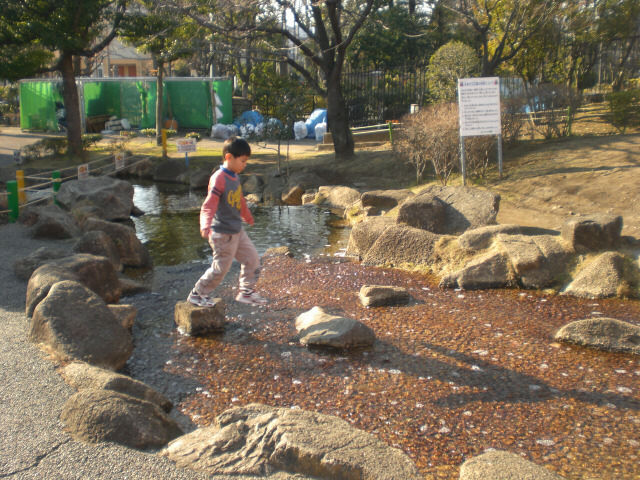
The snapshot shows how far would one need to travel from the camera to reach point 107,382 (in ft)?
13.0

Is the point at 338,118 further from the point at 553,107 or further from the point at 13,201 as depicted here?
the point at 13,201

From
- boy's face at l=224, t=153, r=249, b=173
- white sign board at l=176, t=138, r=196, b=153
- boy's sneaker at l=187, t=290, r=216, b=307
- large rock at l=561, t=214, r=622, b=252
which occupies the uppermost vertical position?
white sign board at l=176, t=138, r=196, b=153

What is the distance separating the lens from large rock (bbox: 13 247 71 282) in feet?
23.2

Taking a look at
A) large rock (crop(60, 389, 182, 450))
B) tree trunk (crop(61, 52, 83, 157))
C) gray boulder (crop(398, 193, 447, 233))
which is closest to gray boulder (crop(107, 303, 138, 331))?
large rock (crop(60, 389, 182, 450))

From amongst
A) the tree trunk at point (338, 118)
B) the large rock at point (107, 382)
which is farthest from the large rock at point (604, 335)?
the tree trunk at point (338, 118)

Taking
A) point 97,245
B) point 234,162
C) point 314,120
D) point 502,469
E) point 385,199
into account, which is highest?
point 314,120

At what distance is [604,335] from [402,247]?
3478mm

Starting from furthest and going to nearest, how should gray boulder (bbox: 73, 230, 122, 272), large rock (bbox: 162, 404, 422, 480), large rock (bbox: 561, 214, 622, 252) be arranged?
gray boulder (bbox: 73, 230, 122, 272), large rock (bbox: 561, 214, 622, 252), large rock (bbox: 162, 404, 422, 480)

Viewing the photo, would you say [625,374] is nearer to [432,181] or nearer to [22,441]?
[22,441]

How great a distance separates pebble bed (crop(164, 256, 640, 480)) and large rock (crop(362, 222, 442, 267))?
1211 mm

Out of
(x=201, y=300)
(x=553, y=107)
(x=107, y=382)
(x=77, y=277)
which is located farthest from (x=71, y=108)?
(x=107, y=382)

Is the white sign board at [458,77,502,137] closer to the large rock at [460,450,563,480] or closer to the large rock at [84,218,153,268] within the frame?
the large rock at [84,218,153,268]

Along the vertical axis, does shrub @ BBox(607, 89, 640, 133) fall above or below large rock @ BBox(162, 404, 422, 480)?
above

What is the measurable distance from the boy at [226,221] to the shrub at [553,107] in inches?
419
